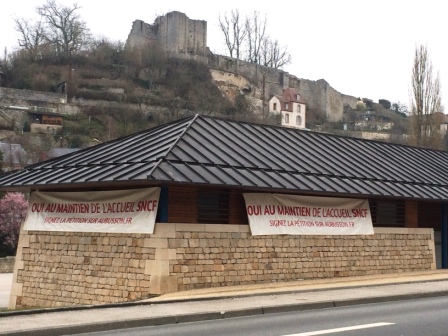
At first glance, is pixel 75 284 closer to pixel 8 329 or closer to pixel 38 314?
pixel 38 314

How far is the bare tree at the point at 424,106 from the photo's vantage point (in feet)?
152

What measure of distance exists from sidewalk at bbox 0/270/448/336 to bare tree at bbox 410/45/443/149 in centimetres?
2917

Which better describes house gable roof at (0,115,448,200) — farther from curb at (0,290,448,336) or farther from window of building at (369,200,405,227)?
curb at (0,290,448,336)

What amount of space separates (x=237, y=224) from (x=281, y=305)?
4.57m

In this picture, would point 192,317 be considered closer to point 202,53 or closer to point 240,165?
point 240,165

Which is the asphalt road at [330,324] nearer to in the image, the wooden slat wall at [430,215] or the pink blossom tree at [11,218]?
the wooden slat wall at [430,215]

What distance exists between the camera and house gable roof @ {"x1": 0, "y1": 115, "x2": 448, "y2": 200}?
1638 cm

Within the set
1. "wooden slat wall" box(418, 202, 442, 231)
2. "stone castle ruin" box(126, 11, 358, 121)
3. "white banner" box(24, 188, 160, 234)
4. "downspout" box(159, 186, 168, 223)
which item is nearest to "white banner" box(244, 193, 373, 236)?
"downspout" box(159, 186, 168, 223)

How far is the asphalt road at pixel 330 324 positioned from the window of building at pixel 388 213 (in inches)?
310

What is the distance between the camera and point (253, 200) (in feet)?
58.0

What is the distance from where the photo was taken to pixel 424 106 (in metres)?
48.3

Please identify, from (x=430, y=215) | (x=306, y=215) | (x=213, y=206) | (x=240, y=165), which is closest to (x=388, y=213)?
(x=430, y=215)

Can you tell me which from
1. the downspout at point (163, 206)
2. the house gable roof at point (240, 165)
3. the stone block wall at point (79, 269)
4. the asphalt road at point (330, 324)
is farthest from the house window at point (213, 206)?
the asphalt road at point (330, 324)

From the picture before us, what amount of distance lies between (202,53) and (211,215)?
91.4m
